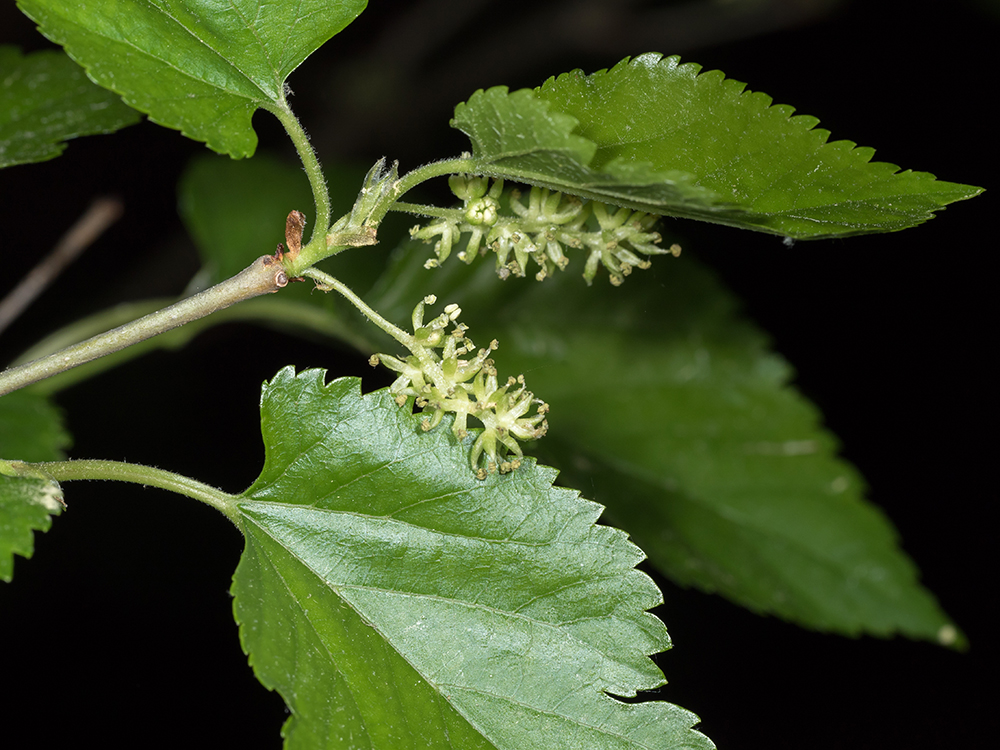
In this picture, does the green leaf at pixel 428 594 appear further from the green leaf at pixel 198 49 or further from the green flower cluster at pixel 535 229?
the green leaf at pixel 198 49

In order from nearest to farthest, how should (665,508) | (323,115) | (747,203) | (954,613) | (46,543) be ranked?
1. (747,203)
2. (665,508)
3. (46,543)
4. (954,613)
5. (323,115)

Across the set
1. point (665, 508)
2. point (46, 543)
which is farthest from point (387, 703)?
point (46, 543)

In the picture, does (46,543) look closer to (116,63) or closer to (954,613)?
(116,63)

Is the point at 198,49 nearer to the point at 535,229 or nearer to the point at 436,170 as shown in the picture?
the point at 436,170

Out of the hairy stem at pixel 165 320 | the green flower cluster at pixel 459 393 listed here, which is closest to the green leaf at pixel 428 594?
the green flower cluster at pixel 459 393

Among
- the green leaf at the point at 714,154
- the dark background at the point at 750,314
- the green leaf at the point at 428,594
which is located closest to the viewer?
the green leaf at the point at 714,154

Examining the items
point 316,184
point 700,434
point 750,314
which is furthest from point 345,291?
point 750,314
